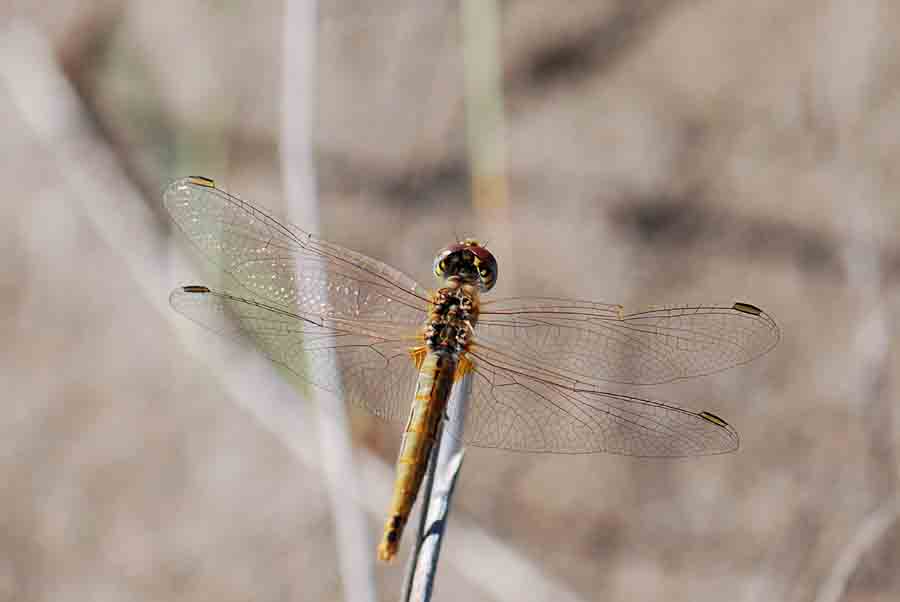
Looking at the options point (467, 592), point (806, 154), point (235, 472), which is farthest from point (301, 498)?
point (806, 154)

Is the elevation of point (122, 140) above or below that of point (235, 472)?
above

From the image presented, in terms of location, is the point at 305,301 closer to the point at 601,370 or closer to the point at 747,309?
the point at 601,370

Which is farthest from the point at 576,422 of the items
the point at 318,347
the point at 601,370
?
the point at 318,347

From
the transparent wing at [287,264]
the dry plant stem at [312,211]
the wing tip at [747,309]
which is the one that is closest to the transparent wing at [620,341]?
the wing tip at [747,309]

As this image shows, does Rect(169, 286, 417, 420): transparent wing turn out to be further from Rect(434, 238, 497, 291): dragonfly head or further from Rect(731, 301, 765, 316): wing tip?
Rect(731, 301, 765, 316): wing tip

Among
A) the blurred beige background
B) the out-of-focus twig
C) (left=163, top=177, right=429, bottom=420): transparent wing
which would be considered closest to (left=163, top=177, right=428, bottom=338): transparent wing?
(left=163, top=177, right=429, bottom=420): transparent wing

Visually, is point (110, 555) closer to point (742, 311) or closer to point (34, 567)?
point (34, 567)
